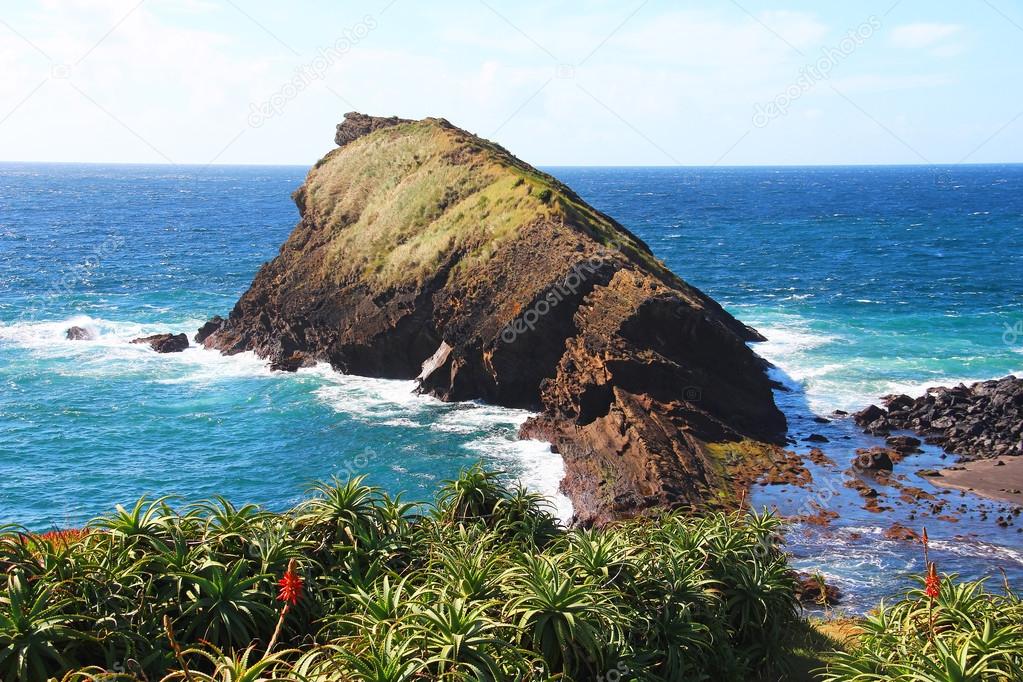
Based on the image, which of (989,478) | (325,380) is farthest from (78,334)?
(989,478)

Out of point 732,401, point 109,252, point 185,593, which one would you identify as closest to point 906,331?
point 732,401

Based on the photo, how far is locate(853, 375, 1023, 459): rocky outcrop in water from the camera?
39719mm

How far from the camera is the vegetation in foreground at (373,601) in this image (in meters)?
11.9

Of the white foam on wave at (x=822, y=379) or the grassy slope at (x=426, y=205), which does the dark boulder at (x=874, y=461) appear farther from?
the grassy slope at (x=426, y=205)

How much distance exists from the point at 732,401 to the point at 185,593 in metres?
31.2

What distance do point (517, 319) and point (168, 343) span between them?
90.1 ft

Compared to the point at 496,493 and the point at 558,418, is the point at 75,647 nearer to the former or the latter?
the point at 496,493

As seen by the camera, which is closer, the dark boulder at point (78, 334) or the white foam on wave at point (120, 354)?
the white foam on wave at point (120, 354)

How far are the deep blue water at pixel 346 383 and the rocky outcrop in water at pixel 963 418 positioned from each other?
5.99 ft

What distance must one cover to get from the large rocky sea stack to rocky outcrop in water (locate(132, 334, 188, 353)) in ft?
5.64

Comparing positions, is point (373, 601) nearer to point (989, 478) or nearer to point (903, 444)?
point (989, 478)

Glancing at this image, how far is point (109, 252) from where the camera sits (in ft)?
354

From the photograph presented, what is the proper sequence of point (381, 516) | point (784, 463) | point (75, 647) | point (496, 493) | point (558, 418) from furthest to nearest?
point (558, 418) < point (784, 463) < point (496, 493) < point (381, 516) < point (75, 647)

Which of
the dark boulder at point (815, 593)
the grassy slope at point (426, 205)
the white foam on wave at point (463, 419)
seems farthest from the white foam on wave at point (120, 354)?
the dark boulder at point (815, 593)
